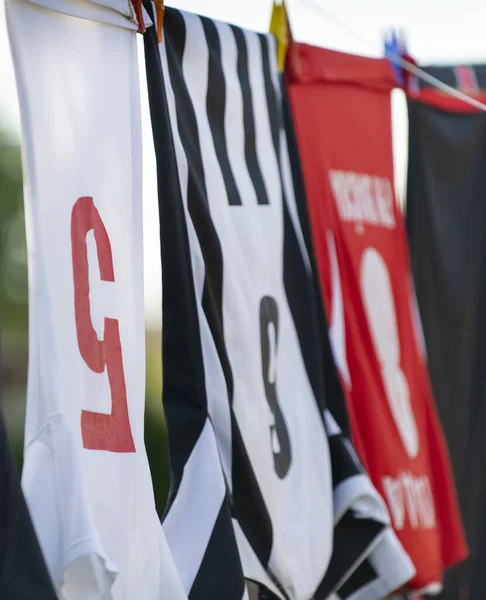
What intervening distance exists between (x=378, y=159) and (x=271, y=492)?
2.74 feet

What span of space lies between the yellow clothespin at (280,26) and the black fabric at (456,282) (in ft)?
1.59

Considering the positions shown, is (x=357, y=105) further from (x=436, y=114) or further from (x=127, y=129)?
(x=127, y=129)

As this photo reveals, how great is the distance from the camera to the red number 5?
4.45 feet

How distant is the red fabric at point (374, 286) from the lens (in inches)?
81.1

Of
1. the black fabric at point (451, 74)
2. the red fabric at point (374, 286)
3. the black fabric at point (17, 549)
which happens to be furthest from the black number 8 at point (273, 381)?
the black fabric at point (451, 74)

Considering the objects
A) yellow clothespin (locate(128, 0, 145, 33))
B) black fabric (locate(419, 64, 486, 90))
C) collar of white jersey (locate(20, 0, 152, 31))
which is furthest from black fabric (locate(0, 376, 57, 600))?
black fabric (locate(419, 64, 486, 90))

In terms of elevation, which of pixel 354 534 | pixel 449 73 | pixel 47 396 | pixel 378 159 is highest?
pixel 449 73

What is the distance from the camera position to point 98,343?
4.55 ft

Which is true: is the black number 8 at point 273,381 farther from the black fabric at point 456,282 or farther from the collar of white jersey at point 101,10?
the black fabric at point 456,282

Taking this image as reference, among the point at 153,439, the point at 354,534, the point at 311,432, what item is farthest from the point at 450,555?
the point at 153,439

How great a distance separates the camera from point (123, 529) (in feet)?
4.45

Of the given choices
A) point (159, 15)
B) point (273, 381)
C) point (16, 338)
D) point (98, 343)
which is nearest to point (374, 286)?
point (273, 381)

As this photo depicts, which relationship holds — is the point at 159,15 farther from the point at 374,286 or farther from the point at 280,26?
the point at 374,286

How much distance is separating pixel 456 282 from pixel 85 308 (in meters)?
1.29
